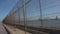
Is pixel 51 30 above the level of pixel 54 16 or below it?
below

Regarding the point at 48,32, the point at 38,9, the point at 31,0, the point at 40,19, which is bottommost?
the point at 48,32

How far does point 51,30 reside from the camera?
1884mm

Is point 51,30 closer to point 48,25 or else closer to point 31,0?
point 48,25

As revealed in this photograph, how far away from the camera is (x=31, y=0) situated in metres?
2.34

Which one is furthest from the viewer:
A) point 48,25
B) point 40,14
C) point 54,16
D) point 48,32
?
point 40,14

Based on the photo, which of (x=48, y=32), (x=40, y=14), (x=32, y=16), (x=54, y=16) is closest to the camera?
(x=54, y=16)

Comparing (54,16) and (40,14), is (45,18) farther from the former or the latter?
(54,16)

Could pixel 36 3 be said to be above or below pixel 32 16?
above

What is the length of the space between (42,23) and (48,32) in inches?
13.9

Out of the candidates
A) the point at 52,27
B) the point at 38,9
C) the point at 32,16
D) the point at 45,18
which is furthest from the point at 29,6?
the point at 52,27

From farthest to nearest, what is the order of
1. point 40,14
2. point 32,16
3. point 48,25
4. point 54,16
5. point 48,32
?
1. point 32,16
2. point 40,14
3. point 48,25
4. point 48,32
5. point 54,16

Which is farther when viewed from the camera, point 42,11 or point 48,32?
point 42,11

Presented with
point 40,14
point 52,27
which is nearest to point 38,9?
point 40,14

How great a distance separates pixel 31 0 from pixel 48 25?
0.54 m
